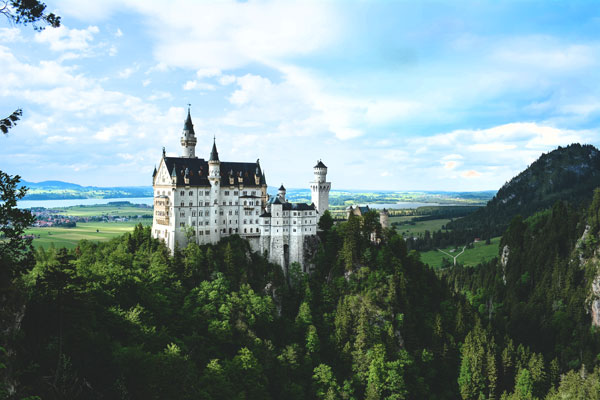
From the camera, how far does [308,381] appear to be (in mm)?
82688

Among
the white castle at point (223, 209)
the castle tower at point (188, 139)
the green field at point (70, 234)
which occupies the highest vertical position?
the castle tower at point (188, 139)

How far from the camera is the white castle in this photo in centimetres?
9250

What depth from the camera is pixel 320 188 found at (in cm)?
11006

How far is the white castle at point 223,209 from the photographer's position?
92500 millimetres

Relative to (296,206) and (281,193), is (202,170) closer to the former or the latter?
(281,193)

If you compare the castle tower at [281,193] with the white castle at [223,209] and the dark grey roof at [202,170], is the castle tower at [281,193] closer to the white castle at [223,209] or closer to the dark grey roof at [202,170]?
the white castle at [223,209]

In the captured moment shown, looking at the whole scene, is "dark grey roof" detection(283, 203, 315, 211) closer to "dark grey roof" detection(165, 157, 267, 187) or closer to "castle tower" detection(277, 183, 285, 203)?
"castle tower" detection(277, 183, 285, 203)

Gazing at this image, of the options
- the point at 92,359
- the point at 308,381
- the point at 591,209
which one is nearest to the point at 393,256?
the point at 308,381

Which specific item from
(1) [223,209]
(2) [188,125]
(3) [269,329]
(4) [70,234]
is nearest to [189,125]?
(2) [188,125]

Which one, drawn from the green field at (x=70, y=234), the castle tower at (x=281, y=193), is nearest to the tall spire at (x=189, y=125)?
the castle tower at (x=281, y=193)

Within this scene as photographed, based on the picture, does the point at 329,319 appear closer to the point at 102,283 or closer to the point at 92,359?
the point at 102,283

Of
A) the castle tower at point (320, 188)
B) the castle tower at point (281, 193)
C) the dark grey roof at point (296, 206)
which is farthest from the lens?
the castle tower at point (320, 188)

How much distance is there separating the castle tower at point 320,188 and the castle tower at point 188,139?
95.4ft

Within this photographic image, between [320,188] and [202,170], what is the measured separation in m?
29.1
